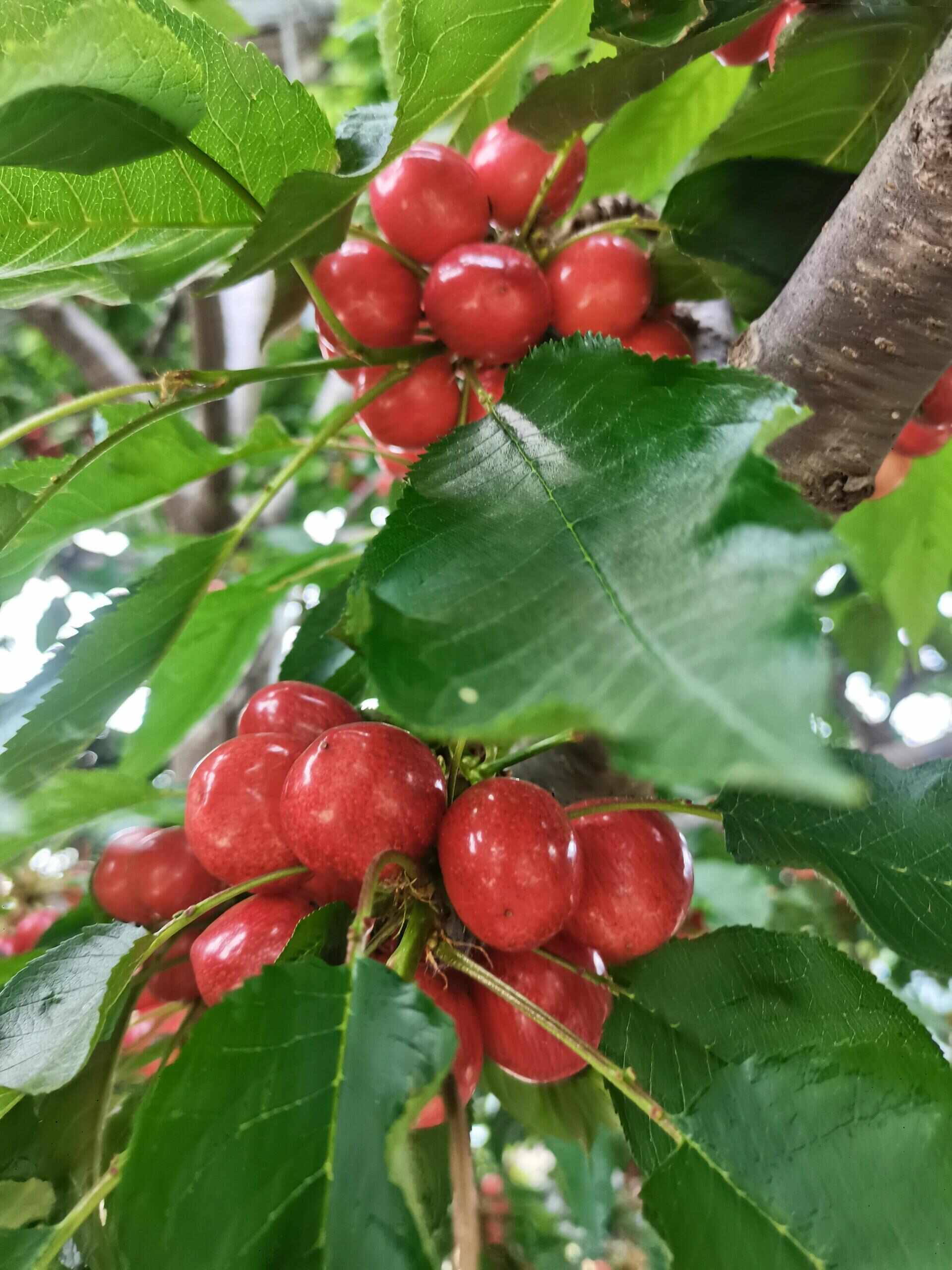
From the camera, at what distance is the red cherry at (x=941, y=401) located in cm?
51

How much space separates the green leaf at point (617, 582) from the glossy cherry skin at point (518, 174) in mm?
241

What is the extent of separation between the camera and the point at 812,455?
1.39ft

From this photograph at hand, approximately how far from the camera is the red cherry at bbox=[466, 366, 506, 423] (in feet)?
1.69

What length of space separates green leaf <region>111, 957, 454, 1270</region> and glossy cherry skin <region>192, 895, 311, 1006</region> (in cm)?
9

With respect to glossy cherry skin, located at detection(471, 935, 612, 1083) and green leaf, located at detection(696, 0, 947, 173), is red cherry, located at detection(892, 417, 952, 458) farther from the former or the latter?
glossy cherry skin, located at detection(471, 935, 612, 1083)

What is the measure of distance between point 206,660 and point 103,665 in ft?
0.79

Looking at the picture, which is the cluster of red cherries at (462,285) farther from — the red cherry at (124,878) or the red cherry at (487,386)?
the red cherry at (124,878)

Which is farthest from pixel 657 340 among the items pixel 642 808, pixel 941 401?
pixel 642 808

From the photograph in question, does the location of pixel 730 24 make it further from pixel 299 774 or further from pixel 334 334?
pixel 299 774

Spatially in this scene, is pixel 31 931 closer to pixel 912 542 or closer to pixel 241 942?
pixel 241 942

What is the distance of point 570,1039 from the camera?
0.33 metres

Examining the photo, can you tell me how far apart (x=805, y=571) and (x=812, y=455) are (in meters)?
0.24

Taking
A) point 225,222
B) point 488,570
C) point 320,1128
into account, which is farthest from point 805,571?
point 225,222

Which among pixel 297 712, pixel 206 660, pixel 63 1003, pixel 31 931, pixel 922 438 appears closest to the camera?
pixel 63 1003
